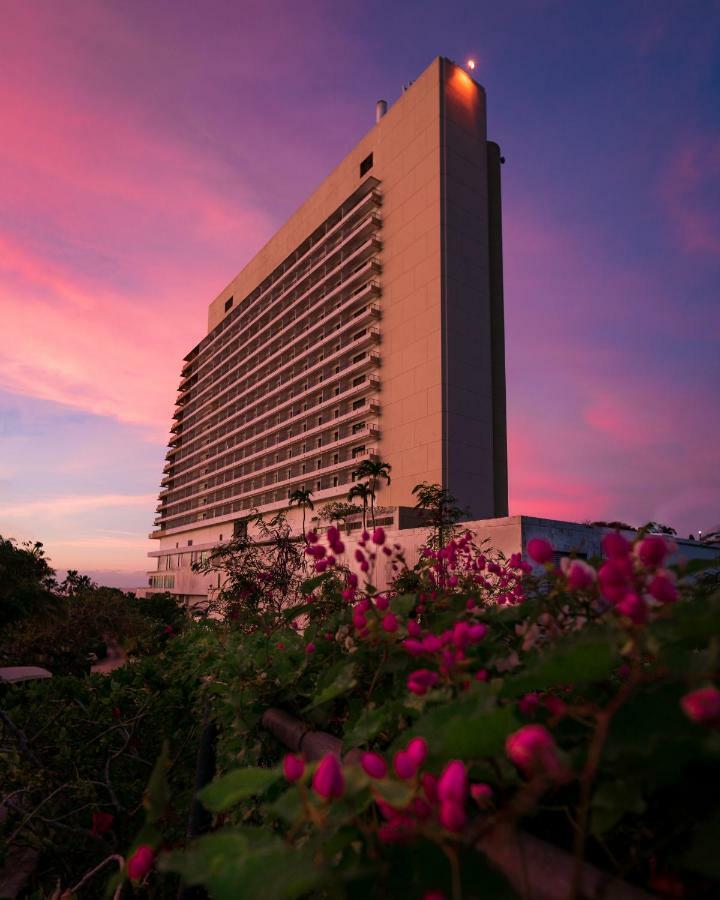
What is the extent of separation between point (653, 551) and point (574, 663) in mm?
353

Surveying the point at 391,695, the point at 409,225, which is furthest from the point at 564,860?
the point at 409,225

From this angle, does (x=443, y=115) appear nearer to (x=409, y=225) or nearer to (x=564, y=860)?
(x=409, y=225)

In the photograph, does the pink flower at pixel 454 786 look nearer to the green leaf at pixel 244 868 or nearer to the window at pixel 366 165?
the green leaf at pixel 244 868

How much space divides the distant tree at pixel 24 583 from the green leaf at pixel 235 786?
17899mm

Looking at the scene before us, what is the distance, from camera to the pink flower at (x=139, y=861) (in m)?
1.01

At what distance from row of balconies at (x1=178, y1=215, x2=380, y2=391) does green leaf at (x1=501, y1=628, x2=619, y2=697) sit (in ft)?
151

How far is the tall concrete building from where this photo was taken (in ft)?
122

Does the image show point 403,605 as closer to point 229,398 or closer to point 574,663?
point 574,663

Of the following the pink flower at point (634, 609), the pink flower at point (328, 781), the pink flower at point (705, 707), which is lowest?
the pink flower at point (328, 781)

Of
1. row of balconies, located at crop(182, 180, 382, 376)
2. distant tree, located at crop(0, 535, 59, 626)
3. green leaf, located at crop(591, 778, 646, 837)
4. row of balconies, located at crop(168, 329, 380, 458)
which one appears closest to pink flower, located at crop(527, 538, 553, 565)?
green leaf, located at crop(591, 778, 646, 837)

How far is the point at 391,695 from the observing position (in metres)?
1.72

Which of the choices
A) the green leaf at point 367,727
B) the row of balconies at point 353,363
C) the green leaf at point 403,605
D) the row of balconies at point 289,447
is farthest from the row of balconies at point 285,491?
the green leaf at point 367,727

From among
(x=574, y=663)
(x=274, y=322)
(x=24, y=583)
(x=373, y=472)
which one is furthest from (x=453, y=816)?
(x=274, y=322)

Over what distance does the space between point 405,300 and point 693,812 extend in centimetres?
4109
